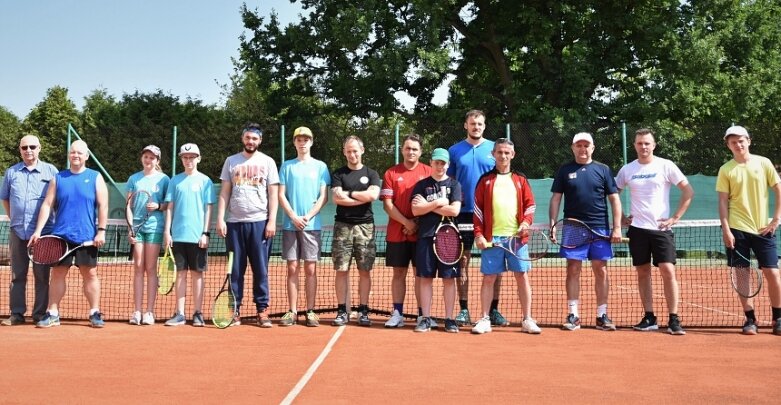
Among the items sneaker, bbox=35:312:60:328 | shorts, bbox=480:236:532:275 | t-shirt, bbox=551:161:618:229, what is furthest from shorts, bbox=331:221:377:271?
sneaker, bbox=35:312:60:328

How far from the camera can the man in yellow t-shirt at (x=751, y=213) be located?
6.67 meters

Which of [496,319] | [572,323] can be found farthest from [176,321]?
[572,323]

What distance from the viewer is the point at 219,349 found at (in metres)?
5.86

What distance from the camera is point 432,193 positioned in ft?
21.9

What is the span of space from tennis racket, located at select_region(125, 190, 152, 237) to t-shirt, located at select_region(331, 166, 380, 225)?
5.71ft

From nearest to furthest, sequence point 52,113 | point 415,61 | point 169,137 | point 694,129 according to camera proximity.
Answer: point 694,129 < point 169,137 < point 415,61 < point 52,113

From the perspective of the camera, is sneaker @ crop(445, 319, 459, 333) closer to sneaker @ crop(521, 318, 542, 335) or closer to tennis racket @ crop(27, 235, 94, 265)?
sneaker @ crop(521, 318, 542, 335)

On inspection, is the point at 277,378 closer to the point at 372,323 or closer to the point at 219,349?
the point at 219,349

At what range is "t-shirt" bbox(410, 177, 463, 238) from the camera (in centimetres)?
666

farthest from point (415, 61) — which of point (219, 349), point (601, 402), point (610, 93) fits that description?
point (601, 402)

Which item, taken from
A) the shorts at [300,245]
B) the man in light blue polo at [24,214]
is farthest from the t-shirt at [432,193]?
the man in light blue polo at [24,214]

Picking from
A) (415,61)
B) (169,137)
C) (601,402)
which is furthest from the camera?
(415,61)

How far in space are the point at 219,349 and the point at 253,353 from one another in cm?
32

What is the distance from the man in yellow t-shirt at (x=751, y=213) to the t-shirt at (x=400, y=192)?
2.65 metres
